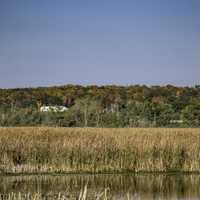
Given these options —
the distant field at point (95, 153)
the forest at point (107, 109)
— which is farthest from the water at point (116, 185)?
the forest at point (107, 109)

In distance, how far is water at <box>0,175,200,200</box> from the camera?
1762 cm

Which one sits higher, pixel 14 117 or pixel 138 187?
pixel 14 117

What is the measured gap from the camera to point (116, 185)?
1975 centimetres

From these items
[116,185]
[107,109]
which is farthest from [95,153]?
[107,109]

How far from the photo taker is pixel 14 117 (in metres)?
48.5

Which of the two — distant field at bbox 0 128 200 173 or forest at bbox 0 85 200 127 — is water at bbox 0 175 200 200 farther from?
forest at bbox 0 85 200 127

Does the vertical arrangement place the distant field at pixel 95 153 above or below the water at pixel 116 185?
above

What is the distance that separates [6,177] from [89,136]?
4.89m

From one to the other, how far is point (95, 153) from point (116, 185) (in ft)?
12.2

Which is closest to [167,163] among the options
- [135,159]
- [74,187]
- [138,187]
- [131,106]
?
[135,159]

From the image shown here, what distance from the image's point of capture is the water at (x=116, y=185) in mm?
17625

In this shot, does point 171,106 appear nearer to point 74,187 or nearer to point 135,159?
point 135,159

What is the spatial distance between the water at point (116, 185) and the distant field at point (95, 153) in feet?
3.48

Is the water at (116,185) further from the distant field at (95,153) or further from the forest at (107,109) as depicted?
the forest at (107,109)
